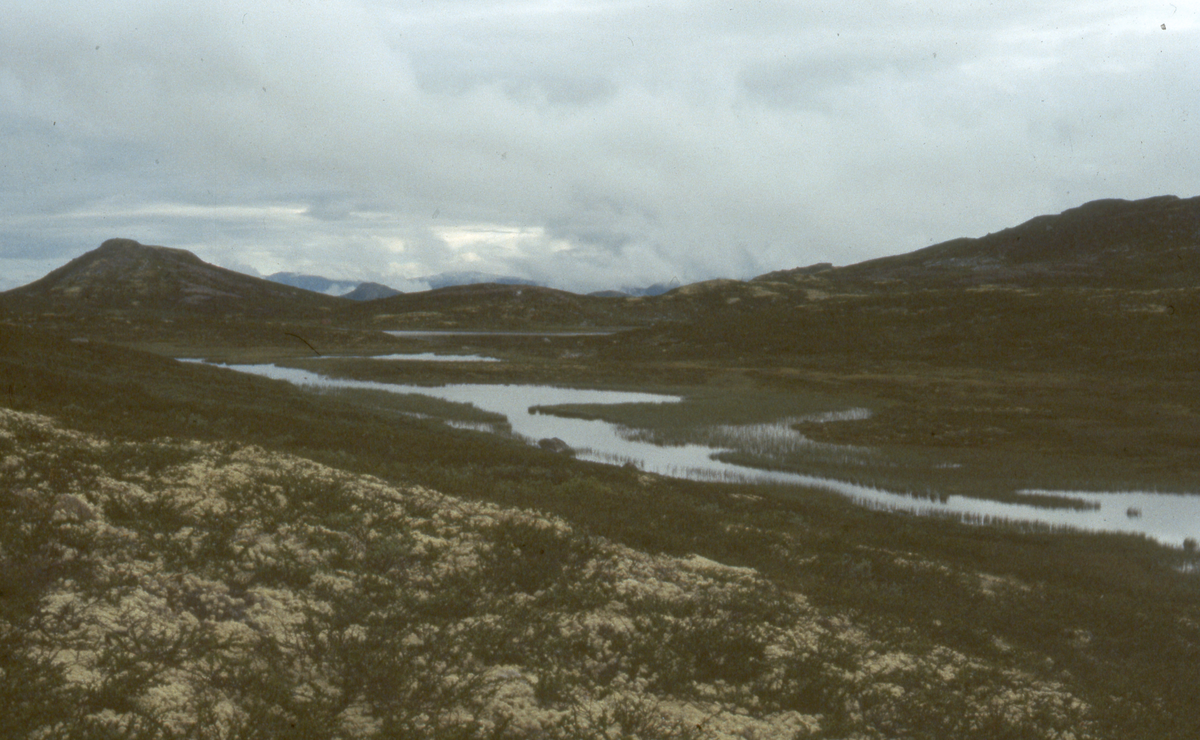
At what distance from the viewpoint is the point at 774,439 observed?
44.6 meters

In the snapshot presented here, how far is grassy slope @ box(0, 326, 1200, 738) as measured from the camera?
599 inches

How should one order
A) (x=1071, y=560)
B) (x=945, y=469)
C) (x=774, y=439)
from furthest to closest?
(x=774, y=439) → (x=945, y=469) → (x=1071, y=560)

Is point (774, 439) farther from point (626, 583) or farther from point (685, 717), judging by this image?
point (685, 717)

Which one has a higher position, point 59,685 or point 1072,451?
point 59,685

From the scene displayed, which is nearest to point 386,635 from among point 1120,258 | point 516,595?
point 516,595

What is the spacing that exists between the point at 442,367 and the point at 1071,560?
67.5m

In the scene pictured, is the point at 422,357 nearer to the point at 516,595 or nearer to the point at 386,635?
the point at 516,595

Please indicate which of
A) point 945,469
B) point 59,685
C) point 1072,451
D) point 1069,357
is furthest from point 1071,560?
point 1069,357

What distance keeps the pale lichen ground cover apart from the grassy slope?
149cm

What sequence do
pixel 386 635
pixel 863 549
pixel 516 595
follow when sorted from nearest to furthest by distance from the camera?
pixel 386 635
pixel 516 595
pixel 863 549

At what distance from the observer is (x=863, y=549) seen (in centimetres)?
2192

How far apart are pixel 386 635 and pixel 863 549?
1463cm

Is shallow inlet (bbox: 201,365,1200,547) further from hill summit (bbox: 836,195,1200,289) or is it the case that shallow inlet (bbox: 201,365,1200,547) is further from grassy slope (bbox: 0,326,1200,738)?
hill summit (bbox: 836,195,1200,289)

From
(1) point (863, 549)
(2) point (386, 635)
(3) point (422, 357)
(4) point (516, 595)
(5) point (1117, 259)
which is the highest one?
(5) point (1117, 259)
